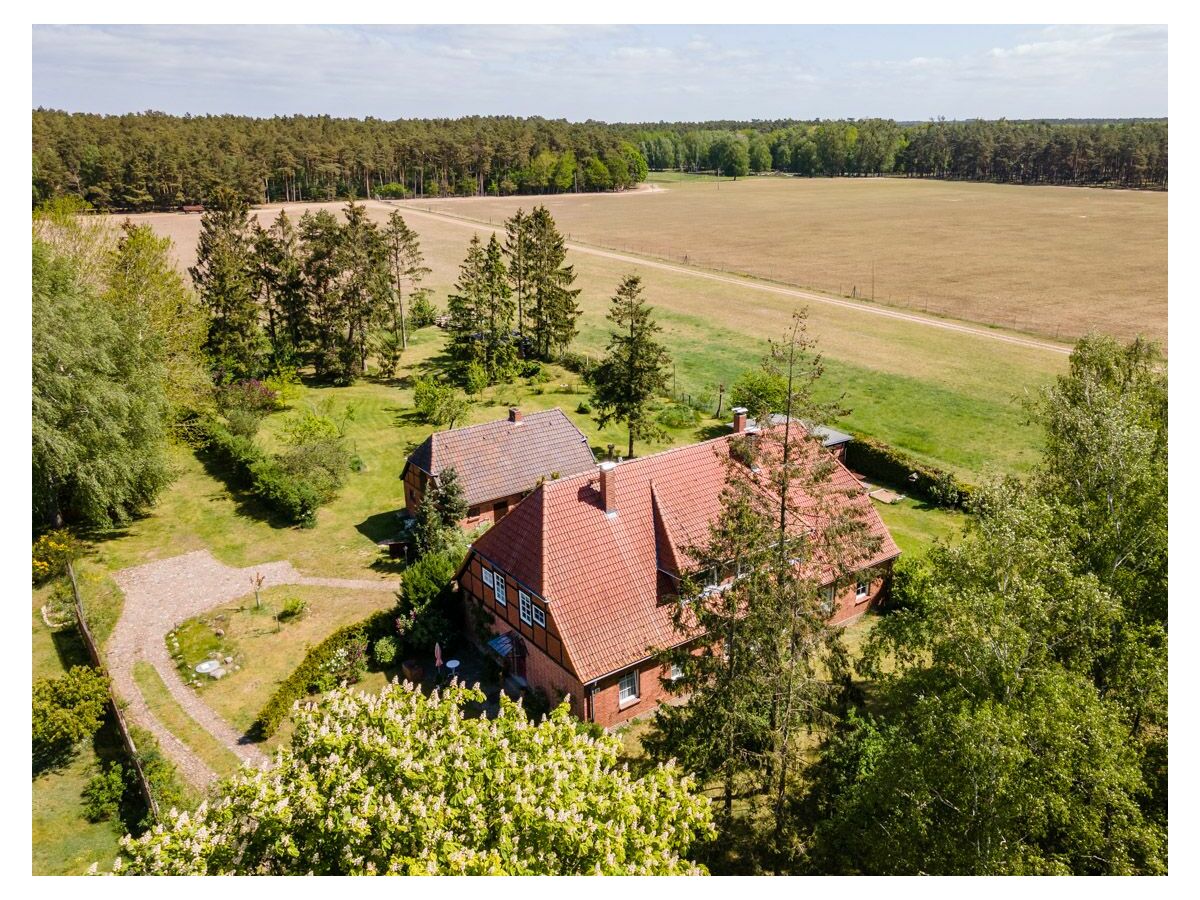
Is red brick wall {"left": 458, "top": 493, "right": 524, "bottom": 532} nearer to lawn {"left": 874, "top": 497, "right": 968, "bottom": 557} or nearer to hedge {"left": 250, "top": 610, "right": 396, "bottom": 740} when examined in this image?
hedge {"left": 250, "top": 610, "right": 396, "bottom": 740}

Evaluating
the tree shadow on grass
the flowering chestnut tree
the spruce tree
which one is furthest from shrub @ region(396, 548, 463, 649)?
the spruce tree

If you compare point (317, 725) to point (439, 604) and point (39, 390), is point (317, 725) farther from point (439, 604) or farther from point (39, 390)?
point (39, 390)

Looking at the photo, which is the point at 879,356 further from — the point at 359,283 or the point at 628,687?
the point at 628,687

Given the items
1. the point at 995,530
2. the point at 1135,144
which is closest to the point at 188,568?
the point at 995,530

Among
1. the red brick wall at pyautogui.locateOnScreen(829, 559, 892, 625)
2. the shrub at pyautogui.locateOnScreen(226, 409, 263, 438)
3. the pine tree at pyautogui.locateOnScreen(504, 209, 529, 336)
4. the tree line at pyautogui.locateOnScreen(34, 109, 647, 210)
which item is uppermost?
the tree line at pyautogui.locateOnScreen(34, 109, 647, 210)

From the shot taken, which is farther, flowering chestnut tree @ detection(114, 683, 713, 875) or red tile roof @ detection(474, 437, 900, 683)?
red tile roof @ detection(474, 437, 900, 683)

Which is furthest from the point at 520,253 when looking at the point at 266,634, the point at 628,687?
the point at 628,687

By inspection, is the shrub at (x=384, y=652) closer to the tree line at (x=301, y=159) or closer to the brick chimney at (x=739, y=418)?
the brick chimney at (x=739, y=418)
